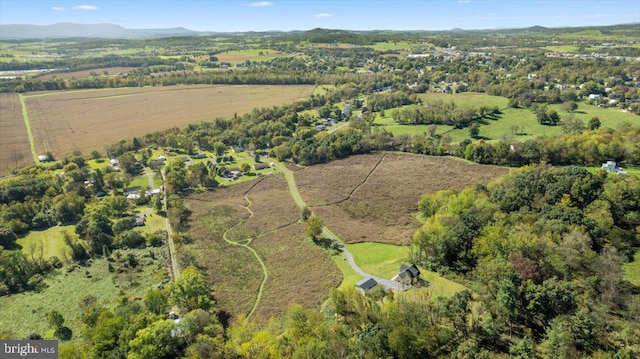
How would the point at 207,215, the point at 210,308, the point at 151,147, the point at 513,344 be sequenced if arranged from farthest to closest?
the point at 151,147 < the point at 207,215 < the point at 210,308 < the point at 513,344

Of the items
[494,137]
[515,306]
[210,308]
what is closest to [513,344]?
[515,306]

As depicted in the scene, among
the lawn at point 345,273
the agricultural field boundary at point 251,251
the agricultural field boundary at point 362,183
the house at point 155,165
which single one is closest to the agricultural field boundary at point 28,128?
the house at point 155,165

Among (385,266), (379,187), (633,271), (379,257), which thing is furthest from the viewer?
(379,187)

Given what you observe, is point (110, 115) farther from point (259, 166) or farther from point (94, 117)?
point (259, 166)

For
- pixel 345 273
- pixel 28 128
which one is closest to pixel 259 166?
pixel 345 273

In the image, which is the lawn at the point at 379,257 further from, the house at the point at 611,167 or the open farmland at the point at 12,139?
the open farmland at the point at 12,139

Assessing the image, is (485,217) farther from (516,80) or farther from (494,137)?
(516,80)
